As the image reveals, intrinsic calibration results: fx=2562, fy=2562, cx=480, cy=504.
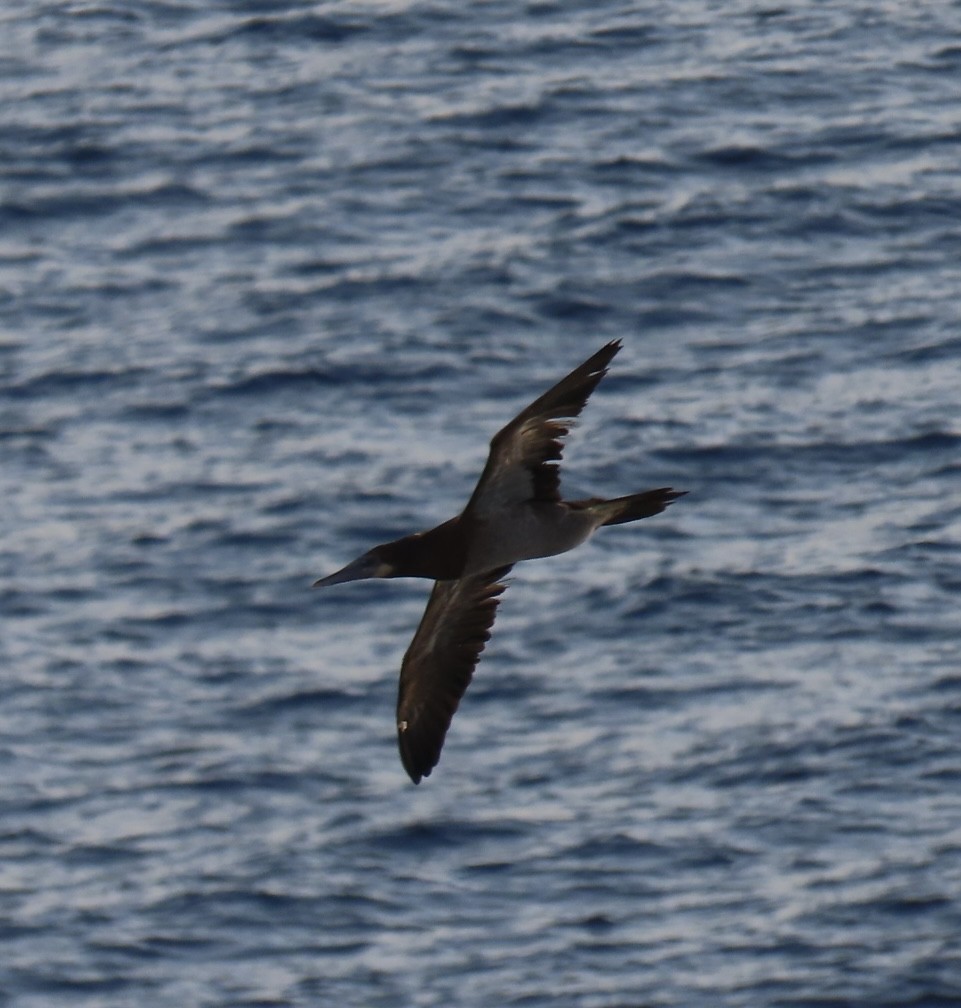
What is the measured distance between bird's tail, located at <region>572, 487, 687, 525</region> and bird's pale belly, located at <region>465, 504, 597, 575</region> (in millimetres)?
48

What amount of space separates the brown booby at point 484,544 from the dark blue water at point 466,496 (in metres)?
8.14

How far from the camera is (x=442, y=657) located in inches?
442

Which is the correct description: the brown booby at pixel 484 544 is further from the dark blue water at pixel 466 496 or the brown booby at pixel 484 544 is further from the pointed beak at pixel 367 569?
the dark blue water at pixel 466 496

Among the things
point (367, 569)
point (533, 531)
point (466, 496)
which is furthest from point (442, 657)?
point (466, 496)

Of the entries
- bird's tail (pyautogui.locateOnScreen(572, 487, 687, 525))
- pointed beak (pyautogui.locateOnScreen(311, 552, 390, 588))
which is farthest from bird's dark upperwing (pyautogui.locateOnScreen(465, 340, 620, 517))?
pointed beak (pyautogui.locateOnScreen(311, 552, 390, 588))

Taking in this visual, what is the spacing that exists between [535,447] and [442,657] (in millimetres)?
1757

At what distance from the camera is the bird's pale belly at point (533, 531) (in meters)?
10.0

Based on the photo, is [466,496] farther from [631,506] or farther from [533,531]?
[631,506]

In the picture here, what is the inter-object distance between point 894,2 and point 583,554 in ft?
43.6

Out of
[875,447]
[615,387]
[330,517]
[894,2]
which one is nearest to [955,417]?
[875,447]

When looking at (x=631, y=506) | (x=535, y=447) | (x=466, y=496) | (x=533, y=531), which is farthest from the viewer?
(x=466, y=496)

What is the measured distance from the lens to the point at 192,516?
79.7ft

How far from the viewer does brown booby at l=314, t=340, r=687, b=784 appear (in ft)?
31.6

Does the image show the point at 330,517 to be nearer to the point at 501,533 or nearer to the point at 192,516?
the point at 192,516
